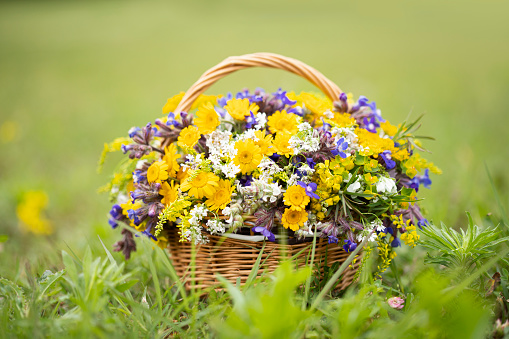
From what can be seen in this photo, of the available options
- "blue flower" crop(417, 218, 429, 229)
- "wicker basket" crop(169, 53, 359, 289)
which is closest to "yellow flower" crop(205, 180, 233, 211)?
"wicker basket" crop(169, 53, 359, 289)

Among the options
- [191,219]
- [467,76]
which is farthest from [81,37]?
[191,219]

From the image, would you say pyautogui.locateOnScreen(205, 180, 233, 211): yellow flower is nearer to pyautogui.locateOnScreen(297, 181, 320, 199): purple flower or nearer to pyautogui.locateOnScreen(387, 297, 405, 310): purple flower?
pyautogui.locateOnScreen(297, 181, 320, 199): purple flower

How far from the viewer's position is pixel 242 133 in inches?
64.5

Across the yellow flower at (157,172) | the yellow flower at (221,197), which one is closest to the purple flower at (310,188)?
the yellow flower at (221,197)

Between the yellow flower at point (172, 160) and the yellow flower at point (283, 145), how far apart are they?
1.14 ft

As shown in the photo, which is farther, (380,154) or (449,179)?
(449,179)

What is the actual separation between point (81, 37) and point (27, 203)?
10.2 m

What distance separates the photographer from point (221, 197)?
1.44 meters

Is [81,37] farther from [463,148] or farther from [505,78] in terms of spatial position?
[463,148]

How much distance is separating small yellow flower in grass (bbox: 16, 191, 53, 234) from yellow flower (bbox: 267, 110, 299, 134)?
1.77 meters

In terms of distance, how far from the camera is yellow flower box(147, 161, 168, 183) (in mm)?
1520

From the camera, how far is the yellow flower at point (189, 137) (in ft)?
5.02

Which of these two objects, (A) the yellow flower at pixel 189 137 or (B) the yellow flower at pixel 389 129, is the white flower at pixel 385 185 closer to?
(B) the yellow flower at pixel 389 129

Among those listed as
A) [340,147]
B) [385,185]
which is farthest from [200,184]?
[385,185]
